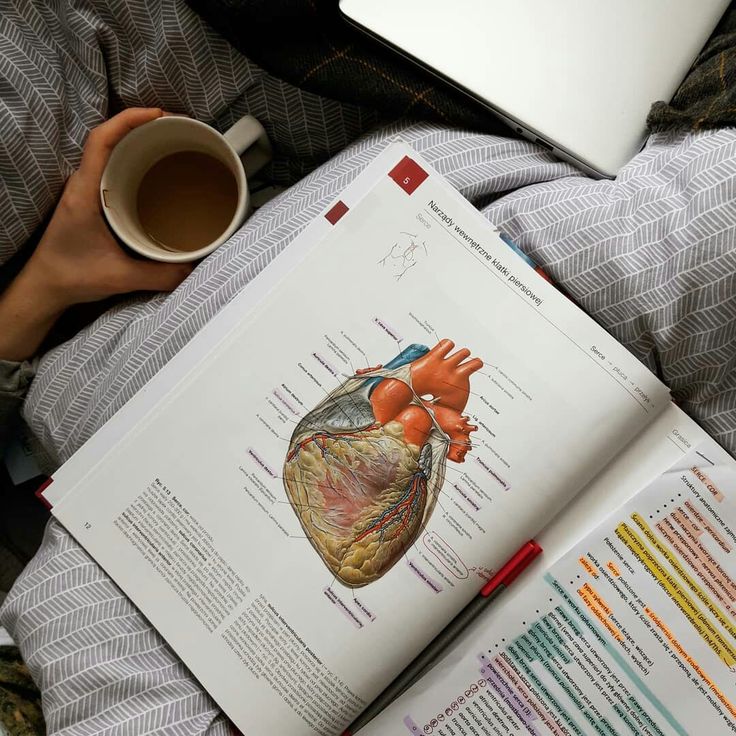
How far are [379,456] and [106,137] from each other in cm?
31

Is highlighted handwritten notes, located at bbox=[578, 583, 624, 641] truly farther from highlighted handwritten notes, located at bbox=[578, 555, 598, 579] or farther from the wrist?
the wrist

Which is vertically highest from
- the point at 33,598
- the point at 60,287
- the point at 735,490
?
the point at 735,490

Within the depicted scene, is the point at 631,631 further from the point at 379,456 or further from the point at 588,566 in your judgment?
the point at 379,456

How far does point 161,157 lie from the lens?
53 centimetres

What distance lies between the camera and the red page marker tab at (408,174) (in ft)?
1.46

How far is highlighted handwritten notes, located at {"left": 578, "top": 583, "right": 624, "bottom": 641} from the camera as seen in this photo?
1.40 ft

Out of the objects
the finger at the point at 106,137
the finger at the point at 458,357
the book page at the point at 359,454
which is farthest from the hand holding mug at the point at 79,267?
the finger at the point at 458,357

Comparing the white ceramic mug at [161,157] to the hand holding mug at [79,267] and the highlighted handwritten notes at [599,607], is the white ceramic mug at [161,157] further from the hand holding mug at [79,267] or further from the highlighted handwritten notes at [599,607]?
the highlighted handwritten notes at [599,607]

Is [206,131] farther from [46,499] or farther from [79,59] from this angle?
[46,499]

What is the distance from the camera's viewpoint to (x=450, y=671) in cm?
45

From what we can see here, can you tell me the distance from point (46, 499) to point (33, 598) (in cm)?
7

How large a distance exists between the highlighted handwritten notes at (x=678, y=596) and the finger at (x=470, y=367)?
140mm

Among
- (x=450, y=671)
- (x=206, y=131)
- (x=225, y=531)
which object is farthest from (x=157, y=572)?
(x=206, y=131)

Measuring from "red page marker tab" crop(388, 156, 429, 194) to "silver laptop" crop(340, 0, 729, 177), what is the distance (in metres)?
0.07
